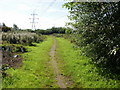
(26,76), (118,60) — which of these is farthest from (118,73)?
(26,76)

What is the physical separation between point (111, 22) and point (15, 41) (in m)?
28.4

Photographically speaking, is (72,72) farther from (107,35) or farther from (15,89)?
(15,89)

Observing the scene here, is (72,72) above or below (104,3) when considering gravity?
below

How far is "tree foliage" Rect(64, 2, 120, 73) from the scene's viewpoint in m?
12.7

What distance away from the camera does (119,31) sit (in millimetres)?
12711

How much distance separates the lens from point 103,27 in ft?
43.9

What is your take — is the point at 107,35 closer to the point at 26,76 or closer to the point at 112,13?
the point at 112,13

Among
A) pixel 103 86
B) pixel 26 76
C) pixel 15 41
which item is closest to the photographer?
pixel 103 86

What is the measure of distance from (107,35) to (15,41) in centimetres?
2829

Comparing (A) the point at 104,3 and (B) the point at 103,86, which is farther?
(A) the point at 104,3

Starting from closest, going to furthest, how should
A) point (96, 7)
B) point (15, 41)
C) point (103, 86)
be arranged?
point (103, 86), point (96, 7), point (15, 41)

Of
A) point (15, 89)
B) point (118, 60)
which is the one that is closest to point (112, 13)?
point (118, 60)

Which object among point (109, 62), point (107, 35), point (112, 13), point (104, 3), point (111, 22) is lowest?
point (109, 62)

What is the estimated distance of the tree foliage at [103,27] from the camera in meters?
12.7
